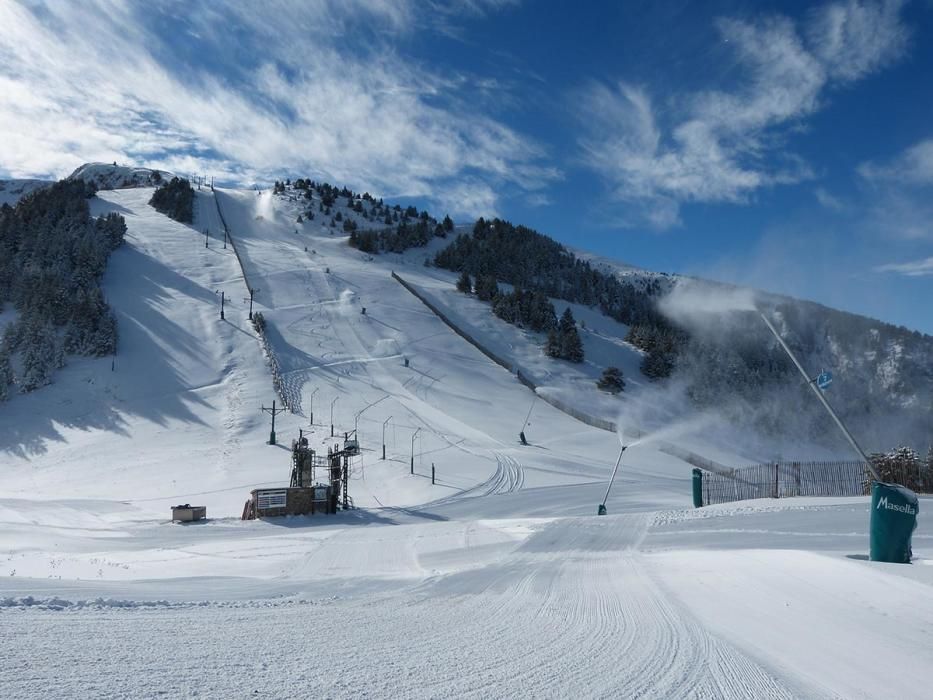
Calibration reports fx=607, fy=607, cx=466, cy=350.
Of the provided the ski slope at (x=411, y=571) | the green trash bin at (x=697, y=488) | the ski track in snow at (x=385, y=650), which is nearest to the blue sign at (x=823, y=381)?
the ski slope at (x=411, y=571)

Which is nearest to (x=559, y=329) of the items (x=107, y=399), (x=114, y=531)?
(x=107, y=399)

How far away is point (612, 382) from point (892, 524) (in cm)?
4942

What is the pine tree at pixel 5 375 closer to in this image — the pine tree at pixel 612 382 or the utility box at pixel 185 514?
the utility box at pixel 185 514

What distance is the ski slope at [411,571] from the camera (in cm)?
370

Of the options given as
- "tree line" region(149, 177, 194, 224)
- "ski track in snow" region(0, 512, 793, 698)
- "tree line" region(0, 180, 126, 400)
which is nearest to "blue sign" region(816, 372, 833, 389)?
"ski track in snow" region(0, 512, 793, 698)

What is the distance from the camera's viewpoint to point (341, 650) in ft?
12.9

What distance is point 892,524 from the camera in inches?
287

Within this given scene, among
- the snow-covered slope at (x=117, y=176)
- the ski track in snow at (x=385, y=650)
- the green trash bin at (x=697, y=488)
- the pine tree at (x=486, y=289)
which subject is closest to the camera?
the ski track in snow at (x=385, y=650)

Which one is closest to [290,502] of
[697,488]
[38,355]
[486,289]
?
[697,488]

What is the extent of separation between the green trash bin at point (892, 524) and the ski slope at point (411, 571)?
1.46 feet

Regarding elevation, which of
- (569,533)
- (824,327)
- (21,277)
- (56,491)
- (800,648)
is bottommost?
(56,491)

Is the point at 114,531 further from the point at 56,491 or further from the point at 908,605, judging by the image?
the point at 908,605

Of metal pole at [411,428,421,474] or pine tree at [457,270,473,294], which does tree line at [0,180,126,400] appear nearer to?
metal pole at [411,428,421,474]

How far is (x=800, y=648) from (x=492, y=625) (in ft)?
7.74
